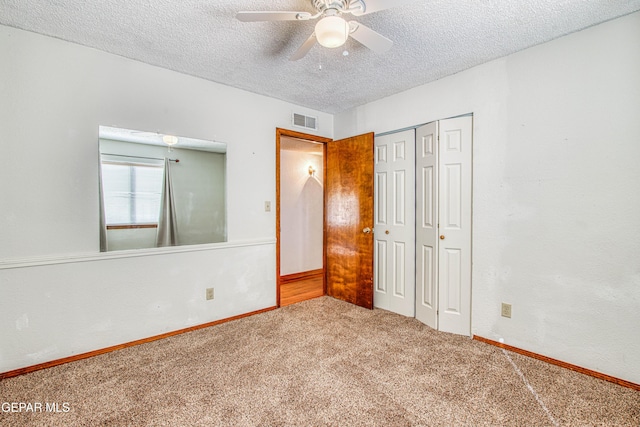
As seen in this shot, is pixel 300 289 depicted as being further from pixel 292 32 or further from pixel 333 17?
pixel 333 17

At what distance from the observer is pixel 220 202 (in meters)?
3.02

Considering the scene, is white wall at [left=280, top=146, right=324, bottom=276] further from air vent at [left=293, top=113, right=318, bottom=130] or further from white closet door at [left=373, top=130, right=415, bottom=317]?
white closet door at [left=373, top=130, right=415, bottom=317]

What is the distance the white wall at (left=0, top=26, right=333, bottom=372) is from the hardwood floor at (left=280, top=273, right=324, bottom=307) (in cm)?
101

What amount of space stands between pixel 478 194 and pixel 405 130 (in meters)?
1.06

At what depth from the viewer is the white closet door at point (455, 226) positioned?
8.78ft

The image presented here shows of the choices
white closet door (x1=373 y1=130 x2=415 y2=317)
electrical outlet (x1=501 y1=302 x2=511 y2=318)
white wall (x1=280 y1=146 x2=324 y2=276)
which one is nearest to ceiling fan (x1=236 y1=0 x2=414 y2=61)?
white closet door (x1=373 y1=130 x2=415 y2=317)

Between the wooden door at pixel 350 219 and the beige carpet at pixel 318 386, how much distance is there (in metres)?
0.93

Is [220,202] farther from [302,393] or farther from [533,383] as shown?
[533,383]

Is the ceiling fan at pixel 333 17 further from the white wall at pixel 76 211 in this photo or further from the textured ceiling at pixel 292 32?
the white wall at pixel 76 211

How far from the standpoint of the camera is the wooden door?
3.40 m

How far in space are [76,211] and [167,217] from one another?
2.15 feet

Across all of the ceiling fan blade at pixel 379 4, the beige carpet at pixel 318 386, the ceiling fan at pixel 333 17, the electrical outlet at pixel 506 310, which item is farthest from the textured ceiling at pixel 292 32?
the beige carpet at pixel 318 386

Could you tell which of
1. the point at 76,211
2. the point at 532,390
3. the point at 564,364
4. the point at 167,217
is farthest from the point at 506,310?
the point at 76,211

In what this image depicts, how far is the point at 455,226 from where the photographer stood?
2738 millimetres
